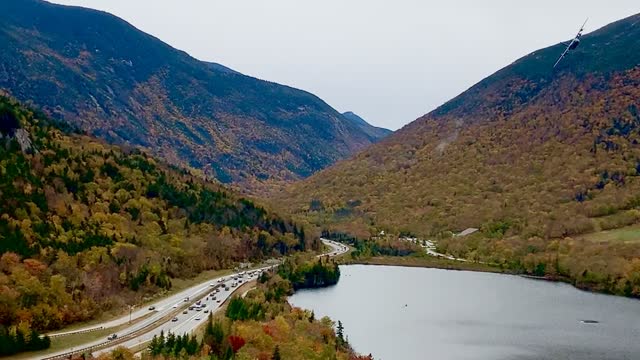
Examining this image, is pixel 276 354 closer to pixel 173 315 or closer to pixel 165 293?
pixel 173 315

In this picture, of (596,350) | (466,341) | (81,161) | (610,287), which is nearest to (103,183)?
(81,161)

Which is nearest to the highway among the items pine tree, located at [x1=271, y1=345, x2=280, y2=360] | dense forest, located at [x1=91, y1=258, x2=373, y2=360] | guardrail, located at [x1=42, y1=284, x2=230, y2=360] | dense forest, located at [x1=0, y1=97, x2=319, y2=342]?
A: guardrail, located at [x1=42, y1=284, x2=230, y2=360]

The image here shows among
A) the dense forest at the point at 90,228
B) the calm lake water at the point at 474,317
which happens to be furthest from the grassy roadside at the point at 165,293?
the calm lake water at the point at 474,317

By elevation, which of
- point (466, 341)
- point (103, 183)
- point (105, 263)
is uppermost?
point (103, 183)

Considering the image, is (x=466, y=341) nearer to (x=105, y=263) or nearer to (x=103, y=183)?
(x=105, y=263)

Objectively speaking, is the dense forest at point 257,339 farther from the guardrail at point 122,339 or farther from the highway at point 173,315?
the guardrail at point 122,339
